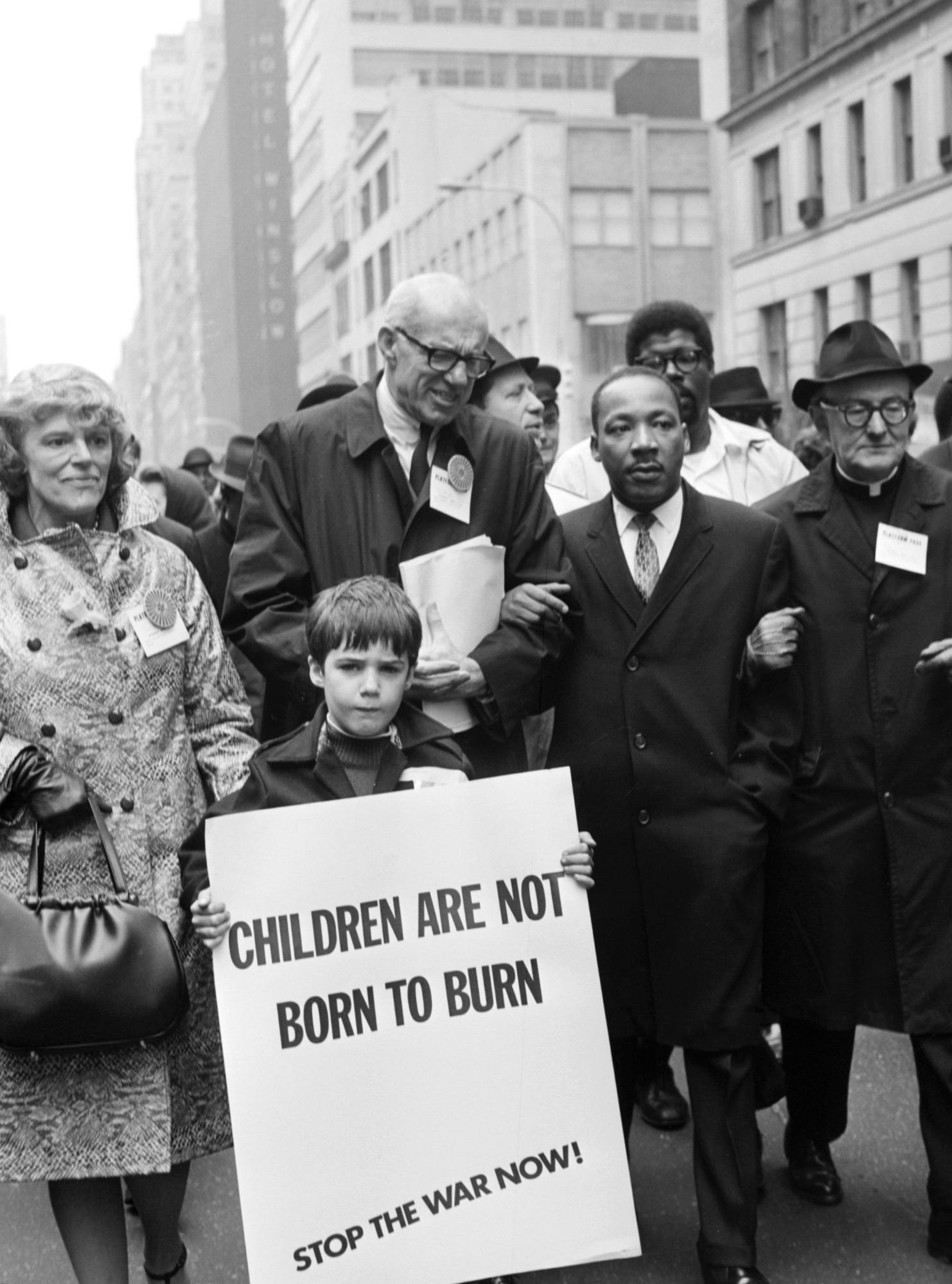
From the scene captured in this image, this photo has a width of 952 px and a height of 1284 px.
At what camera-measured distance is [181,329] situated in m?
146

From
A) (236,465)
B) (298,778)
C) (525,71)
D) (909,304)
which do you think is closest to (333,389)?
(236,465)

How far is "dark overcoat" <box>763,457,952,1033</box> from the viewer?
4449 millimetres

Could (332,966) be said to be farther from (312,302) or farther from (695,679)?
(312,302)

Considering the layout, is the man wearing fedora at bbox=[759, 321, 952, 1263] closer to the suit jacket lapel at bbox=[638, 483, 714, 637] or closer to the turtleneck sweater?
the suit jacket lapel at bbox=[638, 483, 714, 637]

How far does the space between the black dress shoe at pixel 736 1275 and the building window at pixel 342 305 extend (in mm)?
83926

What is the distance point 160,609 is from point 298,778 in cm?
53

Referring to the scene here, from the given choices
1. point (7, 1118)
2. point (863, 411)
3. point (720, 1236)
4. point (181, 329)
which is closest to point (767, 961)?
point (720, 1236)

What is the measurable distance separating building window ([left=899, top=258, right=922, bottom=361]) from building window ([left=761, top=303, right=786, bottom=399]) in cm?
519

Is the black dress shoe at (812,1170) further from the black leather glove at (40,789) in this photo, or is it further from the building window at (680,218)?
the building window at (680,218)

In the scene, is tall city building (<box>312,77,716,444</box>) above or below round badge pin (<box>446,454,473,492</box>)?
above

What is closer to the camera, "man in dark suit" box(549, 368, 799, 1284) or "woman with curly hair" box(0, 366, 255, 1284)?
"woman with curly hair" box(0, 366, 255, 1284)

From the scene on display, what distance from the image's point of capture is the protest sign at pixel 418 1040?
3.55 meters

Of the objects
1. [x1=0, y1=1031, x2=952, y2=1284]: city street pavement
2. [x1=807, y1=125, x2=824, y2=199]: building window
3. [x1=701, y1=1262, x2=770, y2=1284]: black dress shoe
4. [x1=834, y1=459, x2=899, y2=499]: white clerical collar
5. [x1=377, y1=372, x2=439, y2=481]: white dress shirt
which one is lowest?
[x1=0, y1=1031, x2=952, y2=1284]: city street pavement

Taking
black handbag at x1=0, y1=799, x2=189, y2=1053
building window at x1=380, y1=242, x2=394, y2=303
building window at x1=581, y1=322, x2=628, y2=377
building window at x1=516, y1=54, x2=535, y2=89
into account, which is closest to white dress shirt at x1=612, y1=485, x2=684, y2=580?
black handbag at x1=0, y1=799, x2=189, y2=1053
